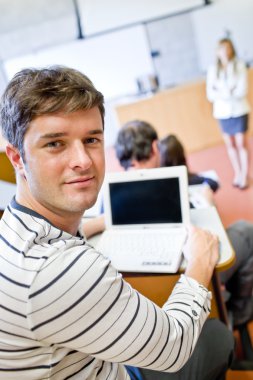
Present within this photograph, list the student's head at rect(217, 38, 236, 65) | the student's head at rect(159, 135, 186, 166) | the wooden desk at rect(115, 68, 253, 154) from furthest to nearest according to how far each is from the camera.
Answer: the wooden desk at rect(115, 68, 253, 154) < the student's head at rect(217, 38, 236, 65) < the student's head at rect(159, 135, 186, 166)

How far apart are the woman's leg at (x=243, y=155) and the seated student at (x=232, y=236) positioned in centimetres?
150

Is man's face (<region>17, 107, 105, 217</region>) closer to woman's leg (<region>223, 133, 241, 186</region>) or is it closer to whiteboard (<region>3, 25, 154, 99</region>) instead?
woman's leg (<region>223, 133, 241, 186</region>)

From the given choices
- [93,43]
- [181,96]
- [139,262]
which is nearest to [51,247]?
[139,262]

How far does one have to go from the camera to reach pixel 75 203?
26.0 inches

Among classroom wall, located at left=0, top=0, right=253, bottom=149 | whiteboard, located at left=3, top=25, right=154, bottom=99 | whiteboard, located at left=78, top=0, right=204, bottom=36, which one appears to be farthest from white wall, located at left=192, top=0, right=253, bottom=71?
whiteboard, located at left=3, top=25, right=154, bottom=99

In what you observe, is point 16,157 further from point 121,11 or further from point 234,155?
point 121,11

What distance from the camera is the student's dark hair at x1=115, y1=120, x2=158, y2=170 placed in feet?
4.76

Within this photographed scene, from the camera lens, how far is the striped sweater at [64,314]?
0.51 metres

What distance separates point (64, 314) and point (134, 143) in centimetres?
105

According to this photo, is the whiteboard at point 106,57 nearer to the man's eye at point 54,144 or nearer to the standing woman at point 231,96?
the standing woman at point 231,96

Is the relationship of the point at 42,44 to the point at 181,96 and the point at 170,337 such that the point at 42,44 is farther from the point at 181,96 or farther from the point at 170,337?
the point at 170,337

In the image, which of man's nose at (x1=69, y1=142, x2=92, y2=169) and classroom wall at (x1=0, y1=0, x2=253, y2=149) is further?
classroom wall at (x1=0, y1=0, x2=253, y2=149)

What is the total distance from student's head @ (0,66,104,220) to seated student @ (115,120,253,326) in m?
0.77

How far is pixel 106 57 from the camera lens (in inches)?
179
